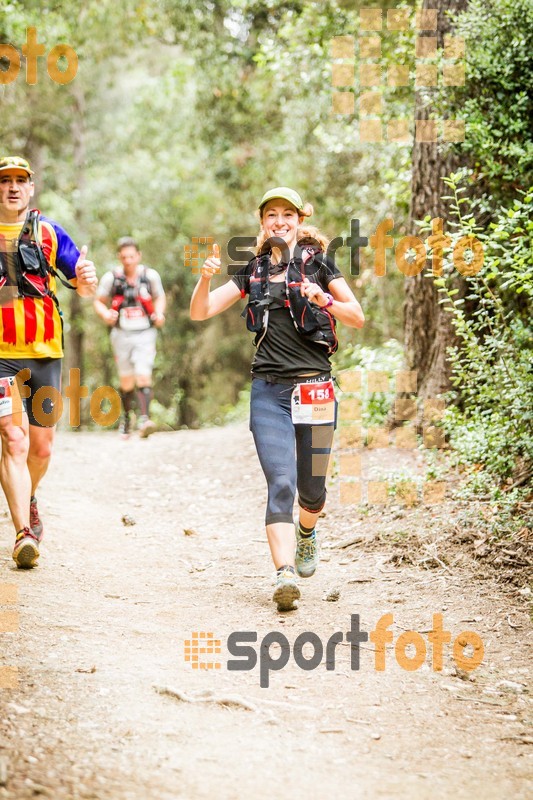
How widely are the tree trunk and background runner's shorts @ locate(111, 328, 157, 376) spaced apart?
386 cm

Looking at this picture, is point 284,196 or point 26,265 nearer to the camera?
point 284,196

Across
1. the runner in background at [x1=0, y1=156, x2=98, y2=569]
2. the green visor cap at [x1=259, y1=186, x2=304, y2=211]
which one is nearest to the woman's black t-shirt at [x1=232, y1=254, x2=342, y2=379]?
the green visor cap at [x1=259, y1=186, x2=304, y2=211]

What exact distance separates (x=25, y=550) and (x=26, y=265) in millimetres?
1785

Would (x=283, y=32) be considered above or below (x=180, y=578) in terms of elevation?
above

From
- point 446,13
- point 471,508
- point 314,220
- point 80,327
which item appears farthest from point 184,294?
point 471,508

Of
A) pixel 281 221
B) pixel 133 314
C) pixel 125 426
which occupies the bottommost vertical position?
pixel 125 426

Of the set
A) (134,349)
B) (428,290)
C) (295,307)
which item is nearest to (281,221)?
(295,307)

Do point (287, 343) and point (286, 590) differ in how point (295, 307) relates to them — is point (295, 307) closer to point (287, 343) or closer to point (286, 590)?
point (287, 343)

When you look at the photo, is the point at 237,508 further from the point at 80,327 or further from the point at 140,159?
the point at 140,159

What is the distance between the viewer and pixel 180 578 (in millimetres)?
5809

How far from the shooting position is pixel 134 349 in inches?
446

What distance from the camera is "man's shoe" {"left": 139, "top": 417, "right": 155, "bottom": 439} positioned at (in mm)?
11297

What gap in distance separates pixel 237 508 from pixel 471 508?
8.04ft

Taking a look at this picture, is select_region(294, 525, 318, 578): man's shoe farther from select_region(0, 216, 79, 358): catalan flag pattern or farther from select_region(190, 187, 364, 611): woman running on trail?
select_region(0, 216, 79, 358): catalan flag pattern
